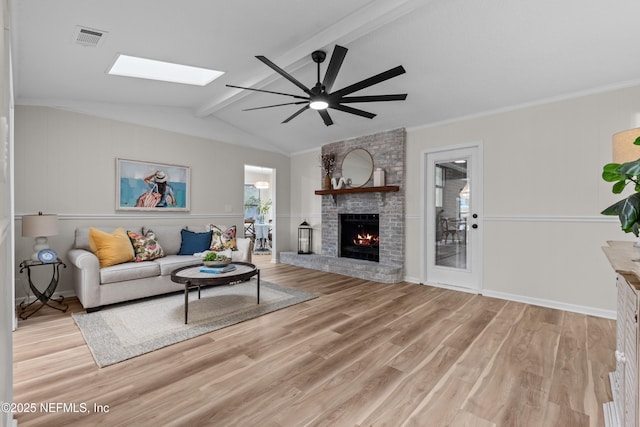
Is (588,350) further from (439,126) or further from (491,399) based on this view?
(439,126)

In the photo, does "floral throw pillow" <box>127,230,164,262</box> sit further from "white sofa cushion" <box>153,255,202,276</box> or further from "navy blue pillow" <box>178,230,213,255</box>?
"navy blue pillow" <box>178,230,213,255</box>

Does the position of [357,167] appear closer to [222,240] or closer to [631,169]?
[222,240]

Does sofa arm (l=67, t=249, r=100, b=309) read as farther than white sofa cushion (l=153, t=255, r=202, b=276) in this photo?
No

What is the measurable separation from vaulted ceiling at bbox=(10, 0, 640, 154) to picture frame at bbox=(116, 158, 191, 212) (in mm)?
817

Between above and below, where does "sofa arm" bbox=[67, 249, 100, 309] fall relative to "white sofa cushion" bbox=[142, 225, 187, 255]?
below

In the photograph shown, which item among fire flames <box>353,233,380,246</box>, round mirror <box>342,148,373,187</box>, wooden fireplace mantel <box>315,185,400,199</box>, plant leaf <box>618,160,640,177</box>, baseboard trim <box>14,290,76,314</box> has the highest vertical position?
round mirror <box>342,148,373,187</box>

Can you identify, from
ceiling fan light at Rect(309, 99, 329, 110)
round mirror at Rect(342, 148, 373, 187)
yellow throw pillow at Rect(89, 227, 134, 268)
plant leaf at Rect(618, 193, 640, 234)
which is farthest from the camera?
round mirror at Rect(342, 148, 373, 187)

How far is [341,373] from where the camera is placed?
218cm

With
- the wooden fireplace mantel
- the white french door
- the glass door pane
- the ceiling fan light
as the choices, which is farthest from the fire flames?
the ceiling fan light

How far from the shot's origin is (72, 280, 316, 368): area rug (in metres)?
2.55

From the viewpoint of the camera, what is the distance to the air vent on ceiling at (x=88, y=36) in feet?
8.38

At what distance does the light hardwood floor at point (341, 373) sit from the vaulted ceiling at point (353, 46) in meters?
2.50

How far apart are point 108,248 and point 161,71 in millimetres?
2307

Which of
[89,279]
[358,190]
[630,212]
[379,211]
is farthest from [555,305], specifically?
[89,279]
